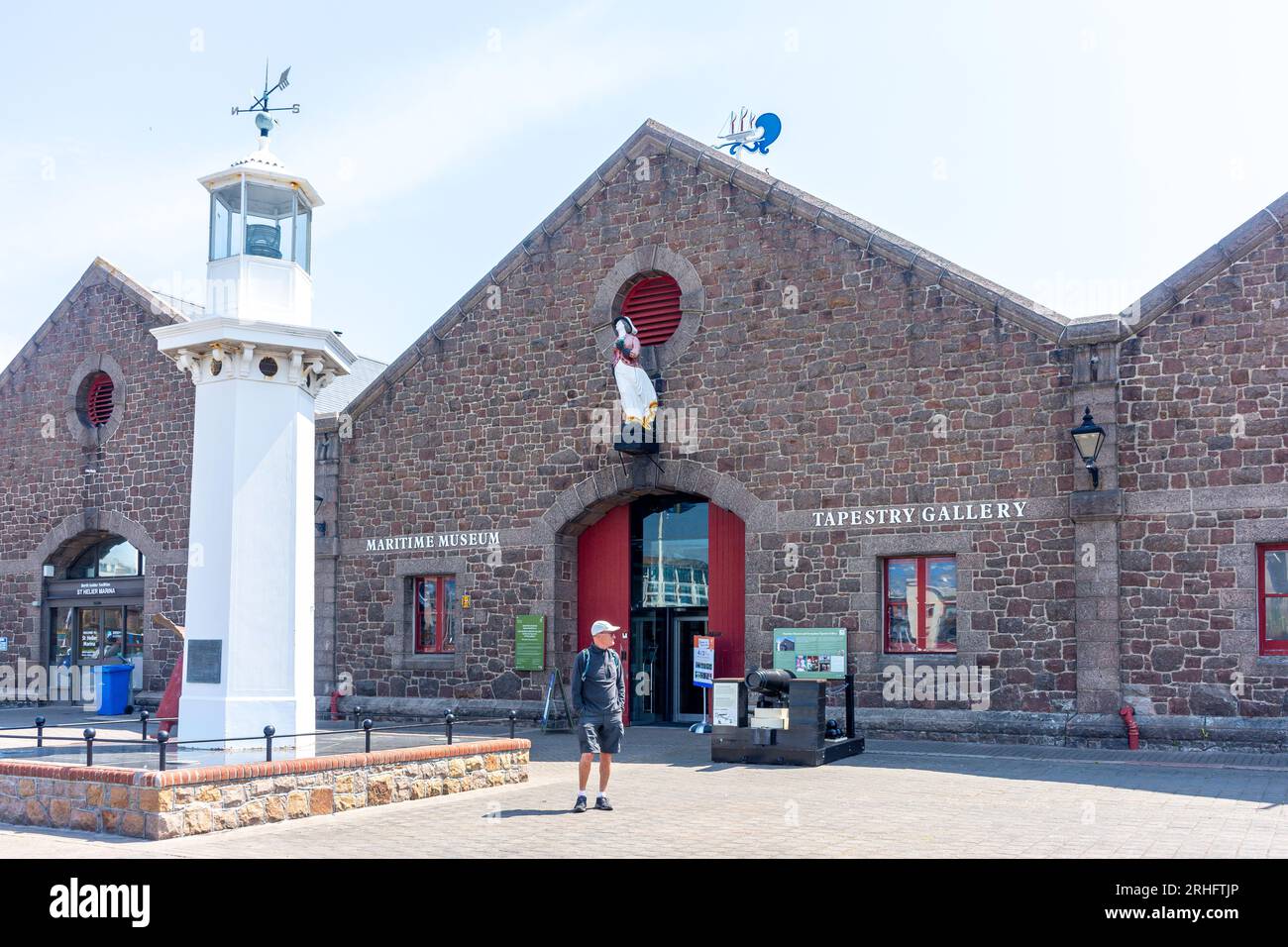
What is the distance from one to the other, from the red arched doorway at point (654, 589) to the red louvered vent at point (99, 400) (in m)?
11.4

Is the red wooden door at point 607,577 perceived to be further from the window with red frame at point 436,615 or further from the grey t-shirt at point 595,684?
the grey t-shirt at point 595,684

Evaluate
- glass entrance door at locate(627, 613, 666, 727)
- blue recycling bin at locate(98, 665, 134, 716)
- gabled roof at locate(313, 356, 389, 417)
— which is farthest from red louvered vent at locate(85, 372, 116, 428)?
glass entrance door at locate(627, 613, 666, 727)

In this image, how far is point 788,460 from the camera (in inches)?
730

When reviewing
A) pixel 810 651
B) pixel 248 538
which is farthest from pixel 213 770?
pixel 810 651

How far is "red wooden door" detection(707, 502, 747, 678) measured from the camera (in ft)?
63.2

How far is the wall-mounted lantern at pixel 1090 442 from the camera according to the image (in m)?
16.0

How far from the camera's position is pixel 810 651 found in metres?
17.9

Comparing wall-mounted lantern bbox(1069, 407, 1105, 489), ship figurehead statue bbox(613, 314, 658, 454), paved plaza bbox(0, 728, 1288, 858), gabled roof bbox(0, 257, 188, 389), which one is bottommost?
paved plaza bbox(0, 728, 1288, 858)

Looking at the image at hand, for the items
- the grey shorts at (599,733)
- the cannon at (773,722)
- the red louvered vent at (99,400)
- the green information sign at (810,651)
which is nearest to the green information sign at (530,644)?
the green information sign at (810,651)

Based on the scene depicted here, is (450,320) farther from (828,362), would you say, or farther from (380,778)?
(380,778)

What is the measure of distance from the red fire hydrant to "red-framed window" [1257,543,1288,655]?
1.70 meters

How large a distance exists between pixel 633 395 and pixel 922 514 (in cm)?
469

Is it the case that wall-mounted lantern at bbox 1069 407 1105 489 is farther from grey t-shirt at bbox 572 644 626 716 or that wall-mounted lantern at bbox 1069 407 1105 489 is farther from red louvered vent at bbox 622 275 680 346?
grey t-shirt at bbox 572 644 626 716

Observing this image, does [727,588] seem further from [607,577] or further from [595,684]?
[595,684]
